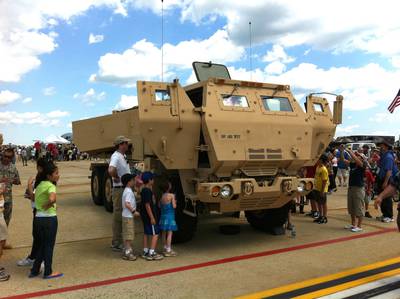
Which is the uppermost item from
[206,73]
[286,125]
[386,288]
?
[206,73]

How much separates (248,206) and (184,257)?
1.29 m

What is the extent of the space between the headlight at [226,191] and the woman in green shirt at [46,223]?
7.69 ft

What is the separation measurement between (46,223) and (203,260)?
224cm

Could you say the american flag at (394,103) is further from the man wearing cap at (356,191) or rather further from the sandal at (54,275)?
the sandal at (54,275)

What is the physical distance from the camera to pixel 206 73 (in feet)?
27.2

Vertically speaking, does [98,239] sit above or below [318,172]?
below

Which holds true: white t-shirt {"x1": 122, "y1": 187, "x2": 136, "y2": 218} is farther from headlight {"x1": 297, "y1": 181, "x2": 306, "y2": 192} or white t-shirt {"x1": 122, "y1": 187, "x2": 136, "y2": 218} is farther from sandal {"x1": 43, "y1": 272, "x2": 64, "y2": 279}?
headlight {"x1": 297, "y1": 181, "x2": 306, "y2": 192}

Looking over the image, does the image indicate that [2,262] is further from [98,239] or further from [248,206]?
[248,206]

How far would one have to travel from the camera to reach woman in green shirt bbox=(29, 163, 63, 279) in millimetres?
5172

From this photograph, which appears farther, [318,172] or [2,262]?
[318,172]

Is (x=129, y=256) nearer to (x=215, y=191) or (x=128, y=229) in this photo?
(x=128, y=229)

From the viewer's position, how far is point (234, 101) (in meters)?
6.93

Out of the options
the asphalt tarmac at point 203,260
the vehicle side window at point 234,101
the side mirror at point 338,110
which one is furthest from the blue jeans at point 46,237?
the side mirror at point 338,110

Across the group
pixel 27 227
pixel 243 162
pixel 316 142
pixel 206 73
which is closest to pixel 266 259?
pixel 243 162
